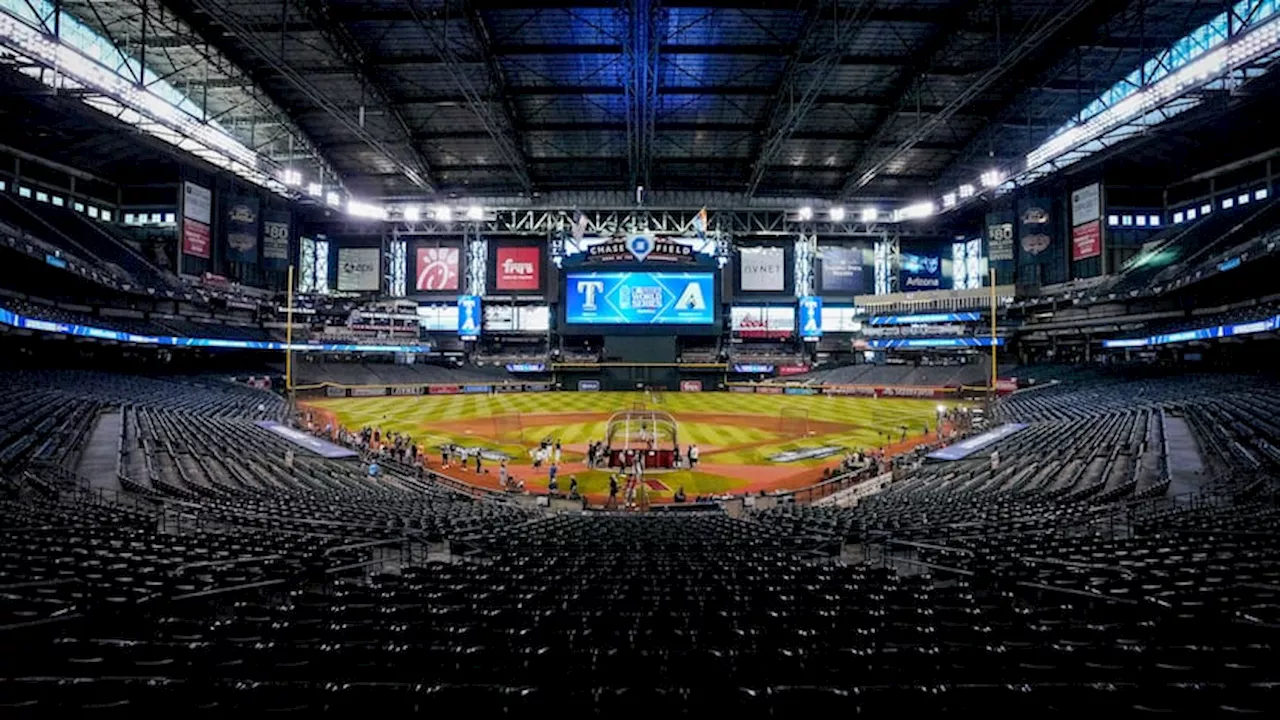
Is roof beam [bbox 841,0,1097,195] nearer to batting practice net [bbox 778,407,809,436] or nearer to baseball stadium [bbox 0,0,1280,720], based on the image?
baseball stadium [bbox 0,0,1280,720]

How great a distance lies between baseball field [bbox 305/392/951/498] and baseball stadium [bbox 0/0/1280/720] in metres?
0.42

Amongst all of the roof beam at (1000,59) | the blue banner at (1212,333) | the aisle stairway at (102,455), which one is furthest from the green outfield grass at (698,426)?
the roof beam at (1000,59)

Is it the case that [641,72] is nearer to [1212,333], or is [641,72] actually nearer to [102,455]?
[102,455]

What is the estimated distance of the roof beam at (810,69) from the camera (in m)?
30.3

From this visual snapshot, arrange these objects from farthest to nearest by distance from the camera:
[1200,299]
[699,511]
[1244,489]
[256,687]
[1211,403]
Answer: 1. [1200,299]
2. [1211,403]
3. [699,511]
4. [1244,489]
5. [256,687]

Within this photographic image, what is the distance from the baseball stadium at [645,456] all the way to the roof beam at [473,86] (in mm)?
390

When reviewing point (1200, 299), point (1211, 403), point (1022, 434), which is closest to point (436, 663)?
point (1022, 434)

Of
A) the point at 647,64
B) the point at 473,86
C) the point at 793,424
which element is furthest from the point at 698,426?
the point at 473,86

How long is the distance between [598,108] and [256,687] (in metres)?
45.1

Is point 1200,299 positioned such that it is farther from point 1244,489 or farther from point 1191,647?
point 1191,647

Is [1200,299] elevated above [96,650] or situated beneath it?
elevated above

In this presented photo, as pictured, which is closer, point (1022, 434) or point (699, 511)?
point (699, 511)

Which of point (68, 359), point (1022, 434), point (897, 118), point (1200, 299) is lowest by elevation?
point (1022, 434)

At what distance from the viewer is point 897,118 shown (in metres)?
43.5
